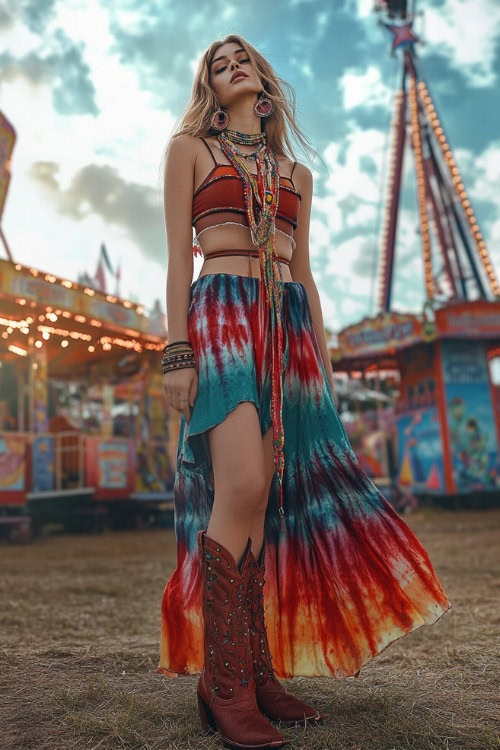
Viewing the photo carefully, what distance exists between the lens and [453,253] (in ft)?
69.6

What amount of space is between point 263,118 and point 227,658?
1.72 meters

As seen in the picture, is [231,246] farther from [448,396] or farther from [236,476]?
[448,396]

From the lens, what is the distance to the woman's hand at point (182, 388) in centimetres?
174

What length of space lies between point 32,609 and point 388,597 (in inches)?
108

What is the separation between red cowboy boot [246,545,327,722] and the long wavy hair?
1368mm

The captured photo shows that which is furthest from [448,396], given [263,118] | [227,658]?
[227,658]

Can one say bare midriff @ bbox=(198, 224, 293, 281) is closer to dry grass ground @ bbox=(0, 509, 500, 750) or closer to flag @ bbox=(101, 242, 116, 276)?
dry grass ground @ bbox=(0, 509, 500, 750)

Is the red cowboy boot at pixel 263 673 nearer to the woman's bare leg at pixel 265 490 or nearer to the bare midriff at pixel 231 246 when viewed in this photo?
the woman's bare leg at pixel 265 490

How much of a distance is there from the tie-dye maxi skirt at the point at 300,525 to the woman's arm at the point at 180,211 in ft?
0.23

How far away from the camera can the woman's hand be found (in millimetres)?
1740

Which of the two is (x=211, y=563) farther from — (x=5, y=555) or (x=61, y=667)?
(x=5, y=555)

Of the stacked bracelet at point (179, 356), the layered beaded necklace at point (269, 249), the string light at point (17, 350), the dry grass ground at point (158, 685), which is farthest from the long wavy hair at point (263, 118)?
the string light at point (17, 350)

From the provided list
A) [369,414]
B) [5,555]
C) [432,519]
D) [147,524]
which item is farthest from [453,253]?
[5,555]

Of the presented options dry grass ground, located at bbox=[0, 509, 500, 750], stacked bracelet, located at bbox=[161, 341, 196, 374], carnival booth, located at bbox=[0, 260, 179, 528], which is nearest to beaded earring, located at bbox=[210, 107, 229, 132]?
stacked bracelet, located at bbox=[161, 341, 196, 374]
